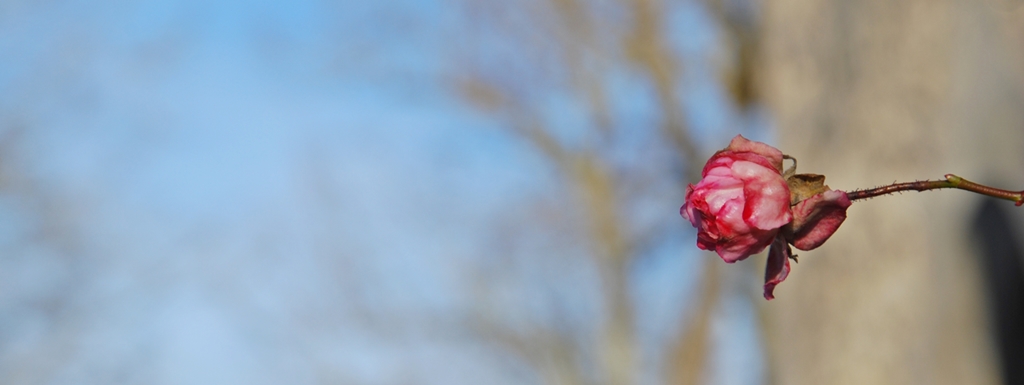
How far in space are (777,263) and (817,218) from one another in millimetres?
56

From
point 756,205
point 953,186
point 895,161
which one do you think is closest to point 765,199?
point 756,205

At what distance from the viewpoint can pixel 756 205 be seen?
0.76 metres

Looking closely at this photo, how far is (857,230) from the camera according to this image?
4211 mm

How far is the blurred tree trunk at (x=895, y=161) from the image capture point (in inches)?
132

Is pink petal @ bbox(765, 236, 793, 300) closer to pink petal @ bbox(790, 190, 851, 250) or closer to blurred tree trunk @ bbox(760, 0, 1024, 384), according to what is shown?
pink petal @ bbox(790, 190, 851, 250)

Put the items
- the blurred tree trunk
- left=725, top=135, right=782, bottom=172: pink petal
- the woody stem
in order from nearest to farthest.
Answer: the woody stem < left=725, top=135, right=782, bottom=172: pink petal < the blurred tree trunk

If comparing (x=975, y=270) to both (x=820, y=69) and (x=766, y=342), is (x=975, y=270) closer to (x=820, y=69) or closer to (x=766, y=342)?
(x=820, y=69)

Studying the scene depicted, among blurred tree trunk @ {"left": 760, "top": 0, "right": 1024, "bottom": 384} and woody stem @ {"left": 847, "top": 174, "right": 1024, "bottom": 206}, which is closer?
woody stem @ {"left": 847, "top": 174, "right": 1024, "bottom": 206}

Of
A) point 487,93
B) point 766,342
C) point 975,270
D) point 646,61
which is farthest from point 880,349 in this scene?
point 487,93

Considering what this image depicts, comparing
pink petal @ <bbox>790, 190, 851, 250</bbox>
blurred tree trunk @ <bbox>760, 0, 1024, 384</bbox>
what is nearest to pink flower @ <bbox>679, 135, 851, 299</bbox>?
pink petal @ <bbox>790, 190, 851, 250</bbox>

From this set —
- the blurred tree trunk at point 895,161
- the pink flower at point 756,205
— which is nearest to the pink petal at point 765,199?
the pink flower at point 756,205

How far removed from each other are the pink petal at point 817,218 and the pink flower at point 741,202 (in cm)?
1

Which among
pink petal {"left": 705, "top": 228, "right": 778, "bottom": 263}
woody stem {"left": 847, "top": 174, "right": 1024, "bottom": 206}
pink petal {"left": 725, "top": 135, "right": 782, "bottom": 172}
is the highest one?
pink petal {"left": 725, "top": 135, "right": 782, "bottom": 172}

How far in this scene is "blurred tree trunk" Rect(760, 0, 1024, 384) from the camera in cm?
337
